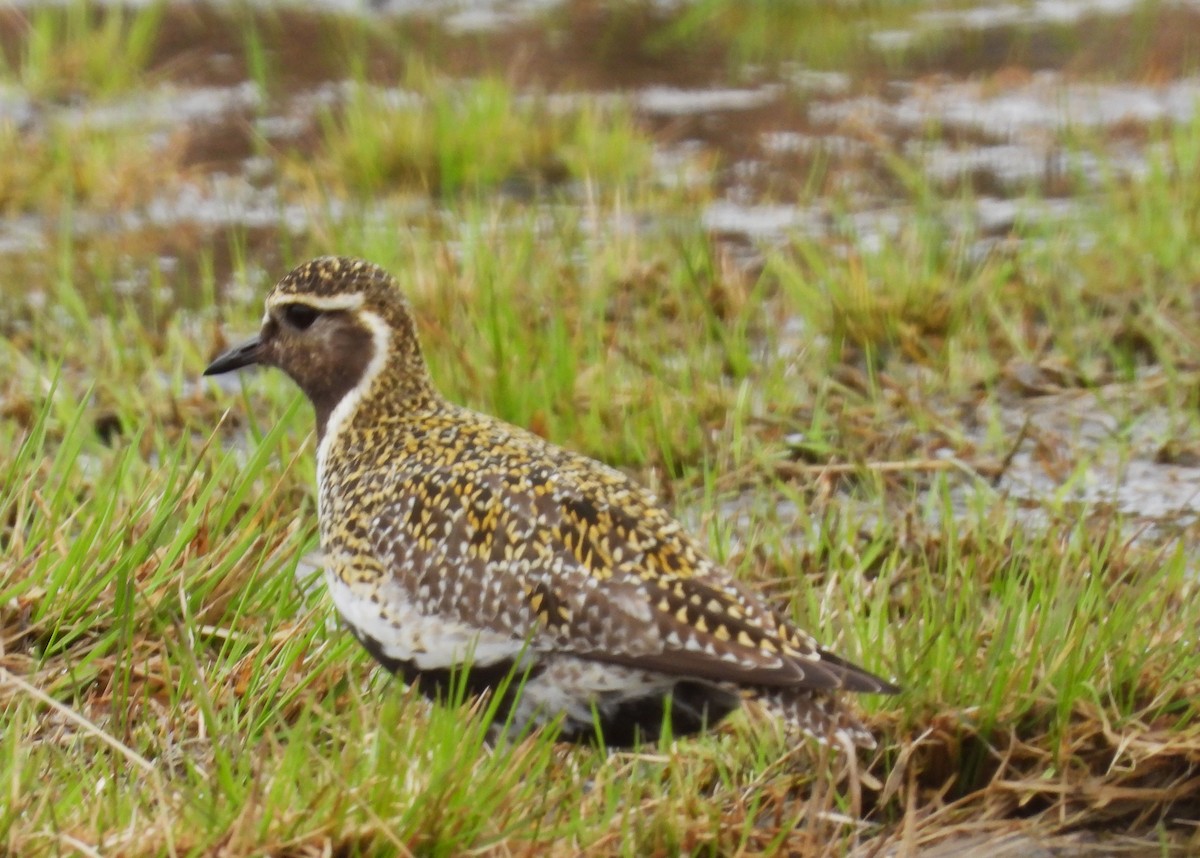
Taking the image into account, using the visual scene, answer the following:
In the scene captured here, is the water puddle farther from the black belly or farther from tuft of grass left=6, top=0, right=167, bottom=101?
the black belly

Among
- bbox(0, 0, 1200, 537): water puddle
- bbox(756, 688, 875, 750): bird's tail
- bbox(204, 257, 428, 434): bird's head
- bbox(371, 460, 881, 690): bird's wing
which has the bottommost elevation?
bbox(0, 0, 1200, 537): water puddle

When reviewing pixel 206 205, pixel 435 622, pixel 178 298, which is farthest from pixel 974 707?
pixel 206 205

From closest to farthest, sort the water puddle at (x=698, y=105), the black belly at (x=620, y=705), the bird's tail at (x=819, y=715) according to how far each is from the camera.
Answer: the bird's tail at (x=819, y=715) → the black belly at (x=620, y=705) → the water puddle at (x=698, y=105)

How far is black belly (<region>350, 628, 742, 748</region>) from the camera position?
4570 millimetres

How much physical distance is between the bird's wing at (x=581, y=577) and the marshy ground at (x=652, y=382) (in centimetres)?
23

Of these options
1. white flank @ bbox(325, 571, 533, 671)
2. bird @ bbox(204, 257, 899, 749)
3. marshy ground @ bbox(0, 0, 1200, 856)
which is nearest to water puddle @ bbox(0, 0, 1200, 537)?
marshy ground @ bbox(0, 0, 1200, 856)

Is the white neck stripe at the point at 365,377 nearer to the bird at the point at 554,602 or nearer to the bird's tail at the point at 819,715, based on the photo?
the bird at the point at 554,602

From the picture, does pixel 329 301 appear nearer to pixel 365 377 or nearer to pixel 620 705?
pixel 365 377

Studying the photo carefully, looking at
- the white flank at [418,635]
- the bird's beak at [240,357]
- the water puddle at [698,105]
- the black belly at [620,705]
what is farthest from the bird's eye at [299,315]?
the water puddle at [698,105]

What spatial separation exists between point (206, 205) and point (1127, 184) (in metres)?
4.12

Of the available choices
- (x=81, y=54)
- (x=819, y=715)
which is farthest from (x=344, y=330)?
(x=81, y=54)

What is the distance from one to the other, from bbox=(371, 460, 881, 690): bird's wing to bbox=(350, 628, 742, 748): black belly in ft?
0.36

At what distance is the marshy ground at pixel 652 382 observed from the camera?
4488 mm

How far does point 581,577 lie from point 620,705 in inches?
11.0
